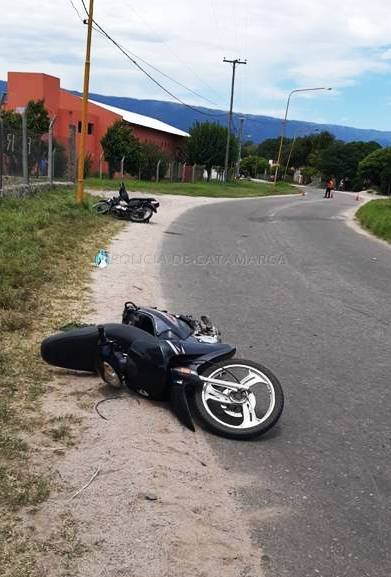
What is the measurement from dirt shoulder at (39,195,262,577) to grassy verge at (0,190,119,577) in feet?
0.38

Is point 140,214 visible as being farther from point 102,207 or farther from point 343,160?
point 343,160

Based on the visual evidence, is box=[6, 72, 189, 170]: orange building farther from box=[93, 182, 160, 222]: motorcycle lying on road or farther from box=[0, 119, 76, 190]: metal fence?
box=[93, 182, 160, 222]: motorcycle lying on road

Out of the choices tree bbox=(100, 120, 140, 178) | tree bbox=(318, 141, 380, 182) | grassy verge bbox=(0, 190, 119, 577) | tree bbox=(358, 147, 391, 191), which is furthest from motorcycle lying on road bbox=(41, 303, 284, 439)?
tree bbox=(318, 141, 380, 182)

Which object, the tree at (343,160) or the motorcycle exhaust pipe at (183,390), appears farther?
the tree at (343,160)

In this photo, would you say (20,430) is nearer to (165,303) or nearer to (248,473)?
(248,473)

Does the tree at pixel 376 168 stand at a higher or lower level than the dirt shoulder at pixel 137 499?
lower

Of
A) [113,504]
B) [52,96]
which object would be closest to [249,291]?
[113,504]

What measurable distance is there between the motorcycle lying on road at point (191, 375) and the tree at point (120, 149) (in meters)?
47.1

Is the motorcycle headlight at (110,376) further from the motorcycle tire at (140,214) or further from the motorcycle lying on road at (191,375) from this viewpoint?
the motorcycle tire at (140,214)

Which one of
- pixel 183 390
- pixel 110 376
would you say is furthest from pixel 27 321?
pixel 183 390

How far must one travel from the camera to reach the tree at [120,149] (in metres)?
51.0

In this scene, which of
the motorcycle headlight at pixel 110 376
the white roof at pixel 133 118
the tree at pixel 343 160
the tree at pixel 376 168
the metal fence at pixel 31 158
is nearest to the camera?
the motorcycle headlight at pixel 110 376

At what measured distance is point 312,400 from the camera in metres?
4.96

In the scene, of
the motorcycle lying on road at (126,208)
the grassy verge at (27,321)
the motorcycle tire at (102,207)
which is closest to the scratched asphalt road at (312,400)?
the grassy verge at (27,321)
